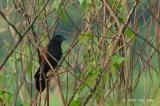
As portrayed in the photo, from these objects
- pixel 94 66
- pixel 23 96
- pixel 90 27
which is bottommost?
pixel 23 96

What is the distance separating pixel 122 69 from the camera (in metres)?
2.55

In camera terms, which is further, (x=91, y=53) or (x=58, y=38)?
(x=58, y=38)

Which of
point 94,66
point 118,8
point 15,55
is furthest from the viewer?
point 15,55

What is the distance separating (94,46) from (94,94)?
52 centimetres

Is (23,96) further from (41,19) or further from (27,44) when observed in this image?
(41,19)

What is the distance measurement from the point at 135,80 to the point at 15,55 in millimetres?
706

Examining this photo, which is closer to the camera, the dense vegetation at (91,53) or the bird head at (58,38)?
the dense vegetation at (91,53)

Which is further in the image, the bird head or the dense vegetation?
the bird head

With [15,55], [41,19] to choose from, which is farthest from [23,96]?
[41,19]

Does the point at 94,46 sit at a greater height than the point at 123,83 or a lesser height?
greater

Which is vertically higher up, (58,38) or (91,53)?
(58,38)

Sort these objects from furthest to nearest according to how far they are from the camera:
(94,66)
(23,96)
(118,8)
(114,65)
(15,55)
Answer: (23,96)
(15,55)
(118,8)
(94,66)
(114,65)

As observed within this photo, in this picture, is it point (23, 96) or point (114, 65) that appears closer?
point (114, 65)

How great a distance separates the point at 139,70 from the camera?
8.49 feet
